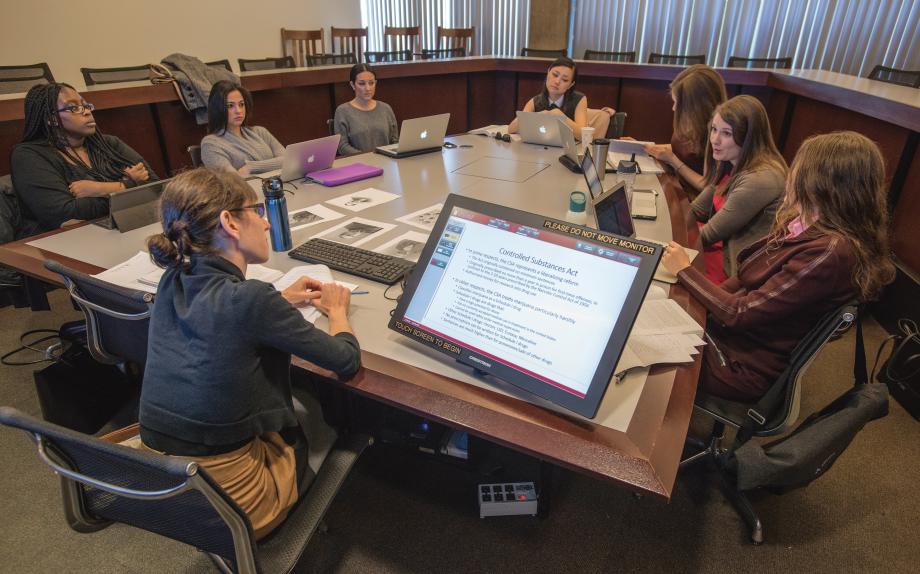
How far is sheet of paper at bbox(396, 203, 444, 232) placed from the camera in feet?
6.24

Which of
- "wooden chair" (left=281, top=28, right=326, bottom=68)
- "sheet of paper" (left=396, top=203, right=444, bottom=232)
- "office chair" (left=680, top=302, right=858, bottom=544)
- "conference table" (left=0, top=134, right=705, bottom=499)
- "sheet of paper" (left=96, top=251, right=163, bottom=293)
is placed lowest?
"office chair" (left=680, top=302, right=858, bottom=544)

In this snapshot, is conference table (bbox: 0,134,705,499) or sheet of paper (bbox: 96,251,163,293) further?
sheet of paper (bbox: 96,251,163,293)

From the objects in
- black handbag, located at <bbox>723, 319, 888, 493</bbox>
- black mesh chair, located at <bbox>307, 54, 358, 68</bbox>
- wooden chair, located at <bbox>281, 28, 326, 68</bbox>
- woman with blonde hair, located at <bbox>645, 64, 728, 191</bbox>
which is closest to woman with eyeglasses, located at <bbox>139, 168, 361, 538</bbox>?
black handbag, located at <bbox>723, 319, 888, 493</bbox>

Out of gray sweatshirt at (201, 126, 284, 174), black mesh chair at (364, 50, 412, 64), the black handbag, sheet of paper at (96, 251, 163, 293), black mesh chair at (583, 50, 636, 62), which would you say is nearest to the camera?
the black handbag

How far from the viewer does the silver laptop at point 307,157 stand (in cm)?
233

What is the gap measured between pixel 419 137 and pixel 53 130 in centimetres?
164

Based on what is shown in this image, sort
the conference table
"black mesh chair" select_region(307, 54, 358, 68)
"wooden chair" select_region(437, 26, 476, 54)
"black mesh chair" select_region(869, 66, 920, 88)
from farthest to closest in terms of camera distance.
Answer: "wooden chair" select_region(437, 26, 476, 54) → "black mesh chair" select_region(307, 54, 358, 68) → "black mesh chair" select_region(869, 66, 920, 88) → the conference table

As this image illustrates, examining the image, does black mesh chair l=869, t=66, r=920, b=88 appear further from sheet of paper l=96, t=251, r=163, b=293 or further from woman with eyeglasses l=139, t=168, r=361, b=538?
sheet of paper l=96, t=251, r=163, b=293

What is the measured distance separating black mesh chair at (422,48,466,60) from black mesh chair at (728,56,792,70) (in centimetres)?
281

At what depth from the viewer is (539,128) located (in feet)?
10.1

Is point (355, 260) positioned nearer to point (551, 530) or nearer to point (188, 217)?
point (188, 217)

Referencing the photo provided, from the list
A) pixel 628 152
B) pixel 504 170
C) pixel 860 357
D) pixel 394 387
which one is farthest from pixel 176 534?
pixel 628 152

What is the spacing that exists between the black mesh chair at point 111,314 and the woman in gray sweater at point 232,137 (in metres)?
1.23

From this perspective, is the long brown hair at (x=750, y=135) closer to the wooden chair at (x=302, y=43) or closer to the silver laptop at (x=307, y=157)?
the silver laptop at (x=307, y=157)
